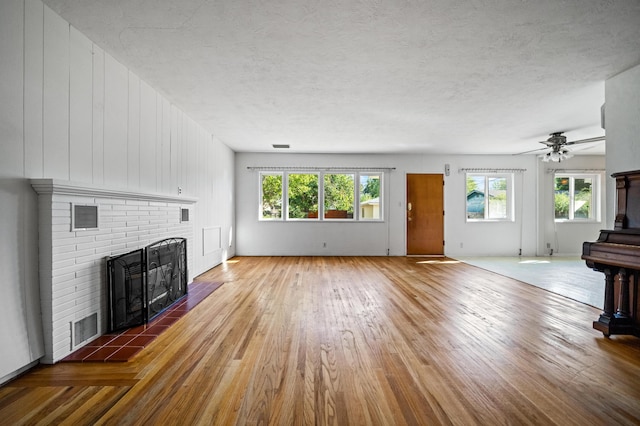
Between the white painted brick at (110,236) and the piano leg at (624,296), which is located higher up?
the white painted brick at (110,236)

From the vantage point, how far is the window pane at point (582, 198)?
7.70m

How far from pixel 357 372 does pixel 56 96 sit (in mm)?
2885

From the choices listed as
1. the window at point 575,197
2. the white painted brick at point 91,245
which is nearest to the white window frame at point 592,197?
the window at point 575,197

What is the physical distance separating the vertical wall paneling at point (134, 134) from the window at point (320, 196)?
426 cm

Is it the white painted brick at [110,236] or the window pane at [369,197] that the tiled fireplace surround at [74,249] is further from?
the window pane at [369,197]

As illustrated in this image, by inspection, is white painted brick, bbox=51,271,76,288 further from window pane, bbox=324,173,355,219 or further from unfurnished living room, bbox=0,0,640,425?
window pane, bbox=324,173,355,219

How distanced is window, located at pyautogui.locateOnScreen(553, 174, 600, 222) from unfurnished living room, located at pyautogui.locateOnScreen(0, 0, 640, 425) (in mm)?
3107

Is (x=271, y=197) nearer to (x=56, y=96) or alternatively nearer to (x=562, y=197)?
(x=56, y=96)

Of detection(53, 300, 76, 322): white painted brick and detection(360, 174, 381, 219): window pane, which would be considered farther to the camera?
detection(360, 174, 381, 219): window pane

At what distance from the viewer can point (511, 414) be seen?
1568mm

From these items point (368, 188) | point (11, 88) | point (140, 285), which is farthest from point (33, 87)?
point (368, 188)

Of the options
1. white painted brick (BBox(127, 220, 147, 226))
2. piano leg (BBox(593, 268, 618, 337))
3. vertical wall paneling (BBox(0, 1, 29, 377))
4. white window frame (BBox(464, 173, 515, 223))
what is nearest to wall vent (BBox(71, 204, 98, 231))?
vertical wall paneling (BBox(0, 1, 29, 377))

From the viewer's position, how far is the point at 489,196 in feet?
25.4

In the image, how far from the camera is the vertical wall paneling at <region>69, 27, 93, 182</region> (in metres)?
2.38
